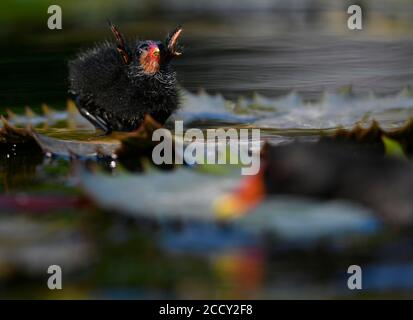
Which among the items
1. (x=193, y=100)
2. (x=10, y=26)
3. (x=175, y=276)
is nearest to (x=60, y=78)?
(x=193, y=100)

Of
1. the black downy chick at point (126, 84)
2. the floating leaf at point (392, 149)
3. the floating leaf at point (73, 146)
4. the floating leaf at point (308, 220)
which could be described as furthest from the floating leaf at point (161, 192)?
the black downy chick at point (126, 84)

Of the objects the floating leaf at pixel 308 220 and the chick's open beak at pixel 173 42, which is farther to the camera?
the chick's open beak at pixel 173 42

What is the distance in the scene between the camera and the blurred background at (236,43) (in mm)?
4137

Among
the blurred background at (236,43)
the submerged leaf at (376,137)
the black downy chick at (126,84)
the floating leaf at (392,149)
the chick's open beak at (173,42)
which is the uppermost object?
the blurred background at (236,43)

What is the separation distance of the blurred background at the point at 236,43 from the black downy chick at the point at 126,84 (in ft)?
2.10

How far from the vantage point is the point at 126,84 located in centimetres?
326

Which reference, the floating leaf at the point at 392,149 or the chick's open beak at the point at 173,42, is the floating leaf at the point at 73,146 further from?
the floating leaf at the point at 392,149

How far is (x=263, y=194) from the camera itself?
1.98 meters

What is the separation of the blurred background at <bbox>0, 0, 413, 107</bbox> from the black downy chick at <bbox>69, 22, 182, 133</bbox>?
641 millimetres

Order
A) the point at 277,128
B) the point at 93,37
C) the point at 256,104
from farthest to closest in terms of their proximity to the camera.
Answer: the point at 93,37 → the point at 256,104 → the point at 277,128
